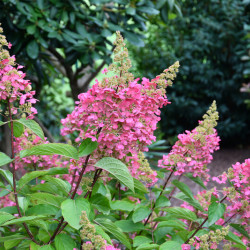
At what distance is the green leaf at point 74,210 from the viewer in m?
1.12

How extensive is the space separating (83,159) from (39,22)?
5.35 feet

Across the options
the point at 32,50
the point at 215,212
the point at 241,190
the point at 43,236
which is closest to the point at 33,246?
the point at 43,236

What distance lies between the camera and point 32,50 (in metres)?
2.69

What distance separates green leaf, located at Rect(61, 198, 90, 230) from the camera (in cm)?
112

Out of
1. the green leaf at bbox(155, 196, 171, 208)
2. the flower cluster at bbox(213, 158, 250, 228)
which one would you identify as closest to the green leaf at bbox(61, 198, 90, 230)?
the green leaf at bbox(155, 196, 171, 208)

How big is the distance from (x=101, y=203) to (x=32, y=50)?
1.65m

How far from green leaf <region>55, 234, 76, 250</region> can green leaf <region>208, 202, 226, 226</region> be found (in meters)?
0.52

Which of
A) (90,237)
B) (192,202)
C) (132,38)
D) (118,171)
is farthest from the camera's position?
(132,38)

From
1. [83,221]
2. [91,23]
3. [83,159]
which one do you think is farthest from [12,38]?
[83,221]

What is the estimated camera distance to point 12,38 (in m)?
2.75

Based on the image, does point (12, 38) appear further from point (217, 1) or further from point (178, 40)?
point (217, 1)

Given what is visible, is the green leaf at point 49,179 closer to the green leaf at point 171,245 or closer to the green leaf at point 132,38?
the green leaf at point 171,245

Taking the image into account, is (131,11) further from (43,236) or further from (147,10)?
(43,236)

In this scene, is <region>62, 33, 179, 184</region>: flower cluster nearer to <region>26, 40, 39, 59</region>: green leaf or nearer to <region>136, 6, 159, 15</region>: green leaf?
<region>26, 40, 39, 59</region>: green leaf
